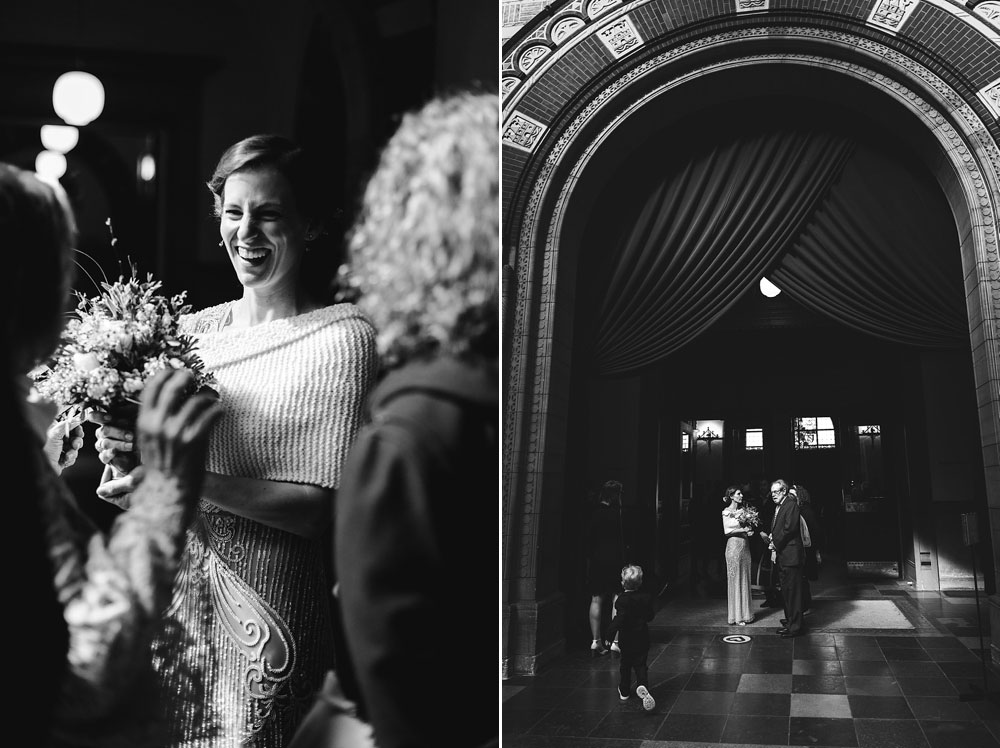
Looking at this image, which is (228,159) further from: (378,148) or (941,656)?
(941,656)

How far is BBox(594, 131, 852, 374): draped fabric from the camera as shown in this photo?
318 centimetres

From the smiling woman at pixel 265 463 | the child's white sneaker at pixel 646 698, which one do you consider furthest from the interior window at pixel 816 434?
the smiling woman at pixel 265 463

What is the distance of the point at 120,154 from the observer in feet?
5.38

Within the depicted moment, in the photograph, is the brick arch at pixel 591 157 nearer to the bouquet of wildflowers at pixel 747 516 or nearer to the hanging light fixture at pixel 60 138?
the bouquet of wildflowers at pixel 747 516

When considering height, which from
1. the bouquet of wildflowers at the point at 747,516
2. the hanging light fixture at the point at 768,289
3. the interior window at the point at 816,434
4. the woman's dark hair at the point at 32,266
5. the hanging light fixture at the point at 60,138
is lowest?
Result: the bouquet of wildflowers at the point at 747,516

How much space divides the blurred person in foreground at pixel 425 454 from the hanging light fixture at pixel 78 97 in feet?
1.78

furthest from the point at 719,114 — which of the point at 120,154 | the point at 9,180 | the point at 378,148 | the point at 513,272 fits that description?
the point at 9,180

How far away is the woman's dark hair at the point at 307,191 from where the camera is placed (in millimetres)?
1689

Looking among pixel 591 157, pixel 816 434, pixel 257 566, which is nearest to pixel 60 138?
pixel 257 566

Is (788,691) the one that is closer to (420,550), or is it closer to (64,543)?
(420,550)

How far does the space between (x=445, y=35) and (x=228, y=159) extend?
775 millimetres

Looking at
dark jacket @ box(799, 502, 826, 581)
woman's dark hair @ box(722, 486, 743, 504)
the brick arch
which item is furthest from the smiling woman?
dark jacket @ box(799, 502, 826, 581)

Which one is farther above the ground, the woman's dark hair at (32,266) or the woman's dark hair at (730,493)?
the woman's dark hair at (32,266)

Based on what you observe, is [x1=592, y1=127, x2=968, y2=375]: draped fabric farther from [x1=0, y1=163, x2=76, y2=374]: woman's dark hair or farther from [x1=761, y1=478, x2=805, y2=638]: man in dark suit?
[x1=0, y1=163, x2=76, y2=374]: woman's dark hair
